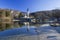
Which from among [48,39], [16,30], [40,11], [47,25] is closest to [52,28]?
[47,25]

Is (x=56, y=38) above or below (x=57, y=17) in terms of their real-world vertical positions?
below

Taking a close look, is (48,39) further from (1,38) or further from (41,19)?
(1,38)

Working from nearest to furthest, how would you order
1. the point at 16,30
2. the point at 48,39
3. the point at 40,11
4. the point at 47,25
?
the point at 40,11 → the point at 48,39 → the point at 47,25 → the point at 16,30

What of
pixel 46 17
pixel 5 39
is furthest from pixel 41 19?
pixel 5 39

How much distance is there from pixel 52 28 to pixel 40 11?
0.40 meters

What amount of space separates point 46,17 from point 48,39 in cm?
25

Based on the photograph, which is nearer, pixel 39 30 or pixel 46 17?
pixel 46 17

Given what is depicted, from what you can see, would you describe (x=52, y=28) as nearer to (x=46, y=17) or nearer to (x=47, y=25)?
(x=47, y=25)

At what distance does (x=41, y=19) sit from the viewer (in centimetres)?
167

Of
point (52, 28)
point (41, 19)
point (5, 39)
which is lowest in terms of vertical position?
point (5, 39)

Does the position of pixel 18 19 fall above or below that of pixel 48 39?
above

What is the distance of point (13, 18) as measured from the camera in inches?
65.4

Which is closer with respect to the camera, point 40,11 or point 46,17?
point 40,11

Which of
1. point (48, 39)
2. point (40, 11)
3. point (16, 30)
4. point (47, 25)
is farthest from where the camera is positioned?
point (16, 30)
